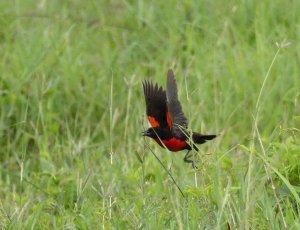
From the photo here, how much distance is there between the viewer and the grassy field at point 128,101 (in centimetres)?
432

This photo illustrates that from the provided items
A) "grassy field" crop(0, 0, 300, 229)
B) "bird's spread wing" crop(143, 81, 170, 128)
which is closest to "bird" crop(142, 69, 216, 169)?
"bird's spread wing" crop(143, 81, 170, 128)

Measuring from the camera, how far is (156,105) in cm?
416

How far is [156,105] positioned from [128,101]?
1646 millimetres

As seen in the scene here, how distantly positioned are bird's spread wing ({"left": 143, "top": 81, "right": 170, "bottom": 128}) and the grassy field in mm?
219

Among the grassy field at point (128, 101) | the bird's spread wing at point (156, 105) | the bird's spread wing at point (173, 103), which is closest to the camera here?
the bird's spread wing at point (156, 105)

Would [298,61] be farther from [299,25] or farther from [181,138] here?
[181,138]

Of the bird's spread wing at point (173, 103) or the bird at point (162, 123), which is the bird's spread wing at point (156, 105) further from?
the bird's spread wing at point (173, 103)

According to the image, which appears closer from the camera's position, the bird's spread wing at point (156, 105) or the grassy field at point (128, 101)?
the bird's spread wing at point (156, 105)

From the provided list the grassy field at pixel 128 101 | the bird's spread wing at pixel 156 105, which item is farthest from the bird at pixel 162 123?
the grassy field at pixel 128 101

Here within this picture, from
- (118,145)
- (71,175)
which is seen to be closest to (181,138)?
(71,175)

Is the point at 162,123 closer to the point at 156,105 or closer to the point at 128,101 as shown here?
the point at 156,105

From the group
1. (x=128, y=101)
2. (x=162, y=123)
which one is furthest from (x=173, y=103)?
(x=128, y=101)

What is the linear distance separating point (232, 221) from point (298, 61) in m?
2.58

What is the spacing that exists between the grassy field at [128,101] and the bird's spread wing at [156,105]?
0.22 meters
